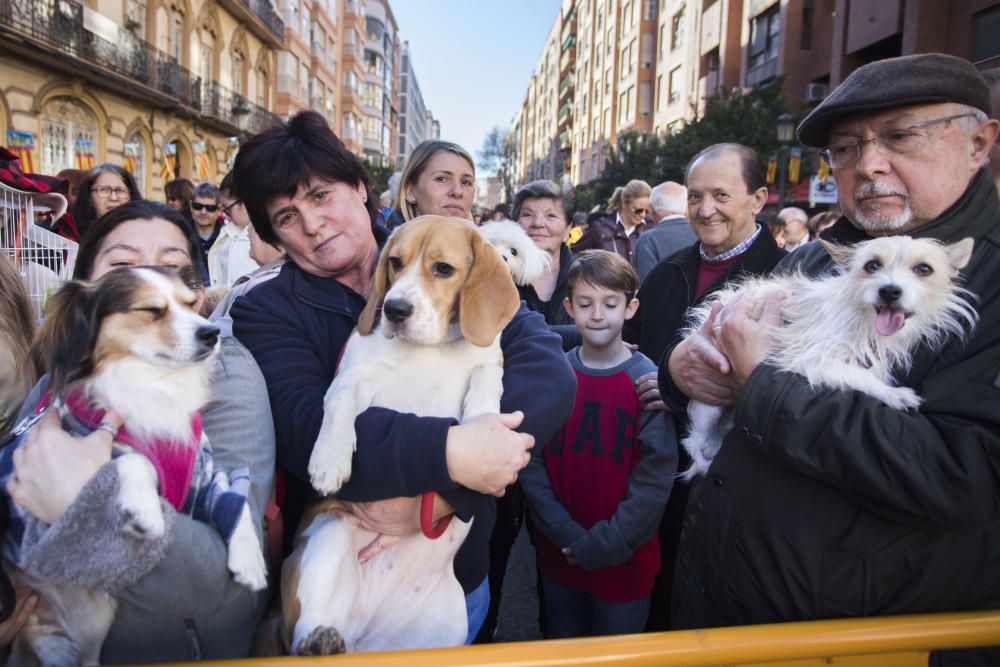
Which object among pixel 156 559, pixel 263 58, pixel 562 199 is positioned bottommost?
pixel 156 559

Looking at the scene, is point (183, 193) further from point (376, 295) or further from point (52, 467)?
point (52, 467)

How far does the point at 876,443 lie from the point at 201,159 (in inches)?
1086

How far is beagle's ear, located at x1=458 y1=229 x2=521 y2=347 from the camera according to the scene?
2004mm

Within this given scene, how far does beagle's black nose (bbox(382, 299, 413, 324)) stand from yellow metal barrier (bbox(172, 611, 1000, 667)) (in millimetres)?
1009

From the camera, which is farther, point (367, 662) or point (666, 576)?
point (666, 576)

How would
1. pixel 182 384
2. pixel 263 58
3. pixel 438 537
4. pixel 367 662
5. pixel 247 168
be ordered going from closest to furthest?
1. pixel 367 662
2. pixel 182 384
3. pixel 438 537
4. pixel 247 168
5. pixel 263 58

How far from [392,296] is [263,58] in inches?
1326

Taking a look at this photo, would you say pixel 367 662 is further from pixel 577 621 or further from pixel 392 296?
pixel 577 621

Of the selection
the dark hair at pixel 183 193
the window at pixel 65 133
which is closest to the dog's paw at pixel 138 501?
the dark hair at pixel 183 193

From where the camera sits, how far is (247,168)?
2137 millimetres

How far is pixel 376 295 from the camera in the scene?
2.09 m

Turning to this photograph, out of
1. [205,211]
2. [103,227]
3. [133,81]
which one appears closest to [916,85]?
[103,227]

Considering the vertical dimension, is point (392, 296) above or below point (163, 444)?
above

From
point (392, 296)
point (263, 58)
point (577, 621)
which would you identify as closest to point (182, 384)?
point (392, 296)
